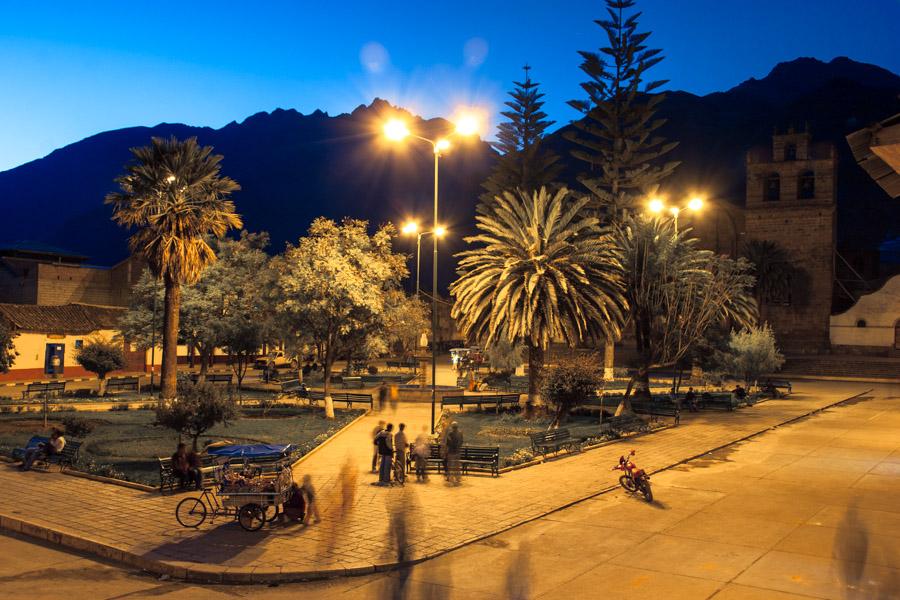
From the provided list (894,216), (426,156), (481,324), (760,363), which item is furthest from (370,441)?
(426,156)

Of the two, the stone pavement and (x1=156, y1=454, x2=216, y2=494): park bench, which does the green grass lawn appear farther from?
the stone pavement

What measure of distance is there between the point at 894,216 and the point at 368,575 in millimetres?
141419

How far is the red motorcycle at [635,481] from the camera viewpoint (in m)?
14.4

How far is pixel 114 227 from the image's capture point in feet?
602

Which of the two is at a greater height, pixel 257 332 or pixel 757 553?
pixel 257 332

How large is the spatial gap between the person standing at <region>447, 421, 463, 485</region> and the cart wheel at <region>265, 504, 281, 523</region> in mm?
4417

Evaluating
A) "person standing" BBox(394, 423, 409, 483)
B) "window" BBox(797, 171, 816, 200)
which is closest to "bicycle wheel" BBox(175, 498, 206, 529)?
"person standing" BBox(394, 423, 409, 483)

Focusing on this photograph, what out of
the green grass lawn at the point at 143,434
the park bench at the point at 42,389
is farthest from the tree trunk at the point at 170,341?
the park bench at the point at 42,389

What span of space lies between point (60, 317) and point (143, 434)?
30795 millimetres

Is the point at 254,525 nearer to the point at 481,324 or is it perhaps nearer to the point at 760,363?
the point at 481,324

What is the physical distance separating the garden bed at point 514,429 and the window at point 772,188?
40.5 metres

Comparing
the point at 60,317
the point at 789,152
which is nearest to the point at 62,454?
the point at 60,317

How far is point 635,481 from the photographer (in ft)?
47.9

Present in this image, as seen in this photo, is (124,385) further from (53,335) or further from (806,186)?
(806,186)
